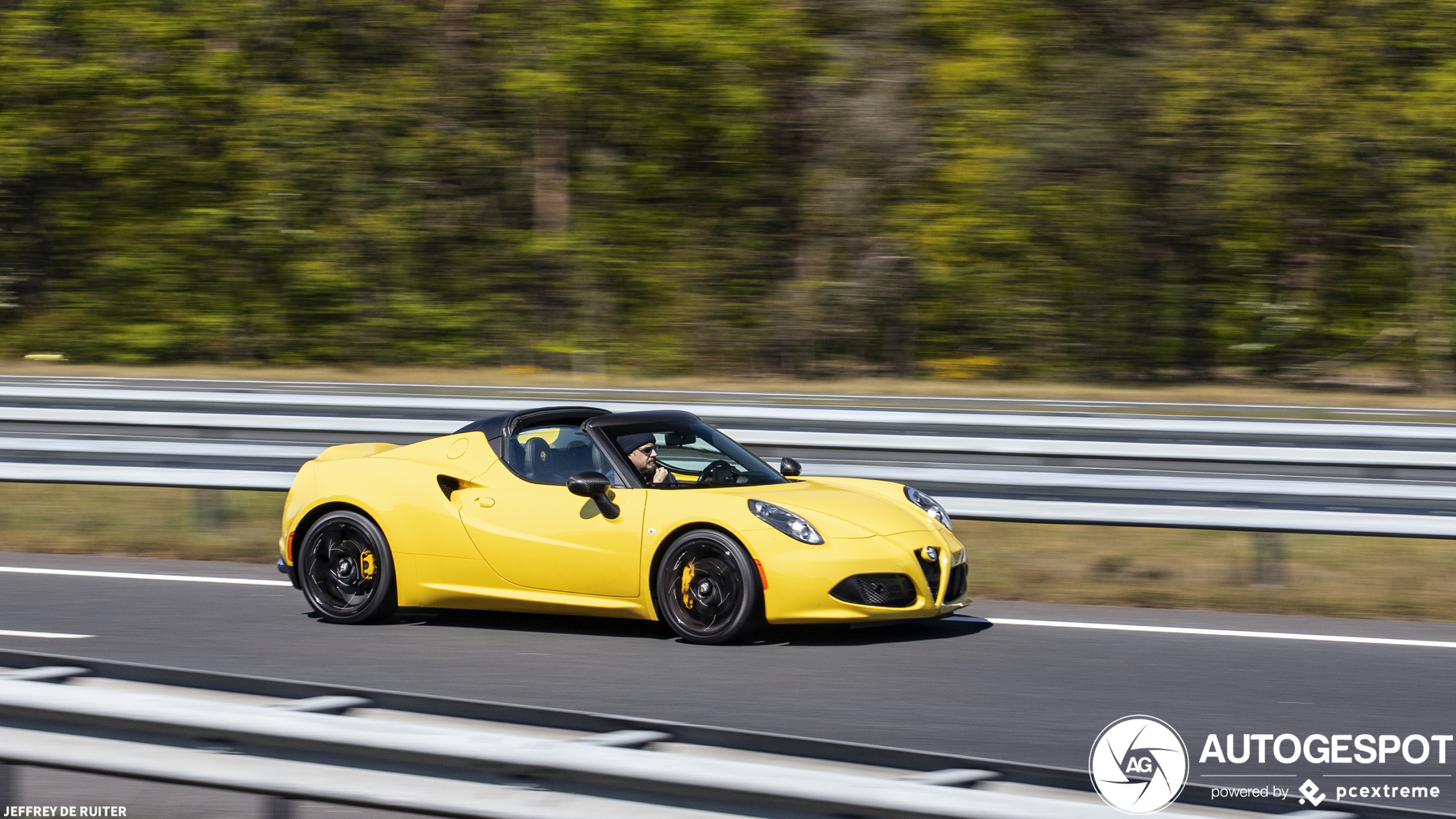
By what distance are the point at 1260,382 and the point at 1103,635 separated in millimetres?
11692

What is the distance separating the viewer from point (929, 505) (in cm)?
825

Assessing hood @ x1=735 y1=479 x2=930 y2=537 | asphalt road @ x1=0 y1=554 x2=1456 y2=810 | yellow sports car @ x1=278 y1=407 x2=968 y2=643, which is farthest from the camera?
hood @ x1=735 y1=479 x2=930 y2=537

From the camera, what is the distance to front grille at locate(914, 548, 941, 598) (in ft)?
24.4

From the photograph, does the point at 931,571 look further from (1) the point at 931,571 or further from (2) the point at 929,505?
(2) the point at 929,505

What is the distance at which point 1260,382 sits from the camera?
18422 millimetres

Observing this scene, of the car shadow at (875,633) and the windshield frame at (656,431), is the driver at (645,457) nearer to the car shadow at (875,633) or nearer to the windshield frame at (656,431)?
the windshield frame at (656,431)

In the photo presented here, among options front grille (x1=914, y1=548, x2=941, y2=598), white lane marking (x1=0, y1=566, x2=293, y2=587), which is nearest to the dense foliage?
white lane marking (x1=0, y1=566, x2=293, y2=587)

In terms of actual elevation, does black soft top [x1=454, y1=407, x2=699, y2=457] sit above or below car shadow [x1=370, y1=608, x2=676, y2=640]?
above

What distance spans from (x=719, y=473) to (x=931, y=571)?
1262mm

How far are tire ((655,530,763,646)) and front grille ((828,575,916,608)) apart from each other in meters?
0.40

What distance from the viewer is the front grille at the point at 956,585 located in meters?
7.58

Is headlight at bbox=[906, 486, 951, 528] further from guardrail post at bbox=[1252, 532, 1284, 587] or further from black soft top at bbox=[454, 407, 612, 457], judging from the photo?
guardrail post at bbox=[1252, 532, 1284, 587]

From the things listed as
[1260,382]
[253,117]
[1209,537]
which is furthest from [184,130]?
[1209,537]

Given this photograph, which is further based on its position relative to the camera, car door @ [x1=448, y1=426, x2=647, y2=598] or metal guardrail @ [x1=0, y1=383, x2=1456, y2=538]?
metal guardrail @ [x1=0, y1=383, x2=1456, y2=538]
